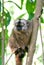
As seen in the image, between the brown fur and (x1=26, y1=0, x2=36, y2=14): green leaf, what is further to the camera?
the brown fur

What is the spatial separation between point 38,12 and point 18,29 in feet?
3.56

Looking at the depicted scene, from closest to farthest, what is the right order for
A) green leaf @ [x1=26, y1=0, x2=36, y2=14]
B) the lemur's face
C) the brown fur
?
1. green leaf @ [x1=26, y1=0, x2=36, y2=14]
2. the lemur's face
3. the brown fur

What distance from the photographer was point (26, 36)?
8.13 feet

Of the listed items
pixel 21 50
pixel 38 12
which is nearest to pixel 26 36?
pixel 21 50

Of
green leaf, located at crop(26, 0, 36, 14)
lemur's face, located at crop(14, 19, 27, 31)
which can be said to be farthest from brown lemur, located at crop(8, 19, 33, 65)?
green leaf, located at crop(26, 0, 36, 14)

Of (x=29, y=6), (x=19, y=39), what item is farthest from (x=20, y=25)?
(x=29, y=6)

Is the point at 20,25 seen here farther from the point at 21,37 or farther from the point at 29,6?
the point at 29,6

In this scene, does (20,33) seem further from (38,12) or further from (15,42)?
(38,12)

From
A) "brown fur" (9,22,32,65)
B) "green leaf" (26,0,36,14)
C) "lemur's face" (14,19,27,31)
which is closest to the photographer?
"green leaf" (26,0,36,14)

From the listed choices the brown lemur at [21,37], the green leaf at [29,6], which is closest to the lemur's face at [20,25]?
the brown lemur at [21,37]

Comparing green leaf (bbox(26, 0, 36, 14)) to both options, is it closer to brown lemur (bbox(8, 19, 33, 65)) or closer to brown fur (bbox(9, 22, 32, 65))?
brown lemur (bbox(8, 19, 33, 65))

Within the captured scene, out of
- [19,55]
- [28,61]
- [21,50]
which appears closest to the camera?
[28,61]

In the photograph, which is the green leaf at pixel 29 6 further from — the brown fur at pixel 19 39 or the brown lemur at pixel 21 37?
the brown fur at pixel 19 39

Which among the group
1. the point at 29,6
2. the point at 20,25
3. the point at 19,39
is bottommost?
the point at 19,39
